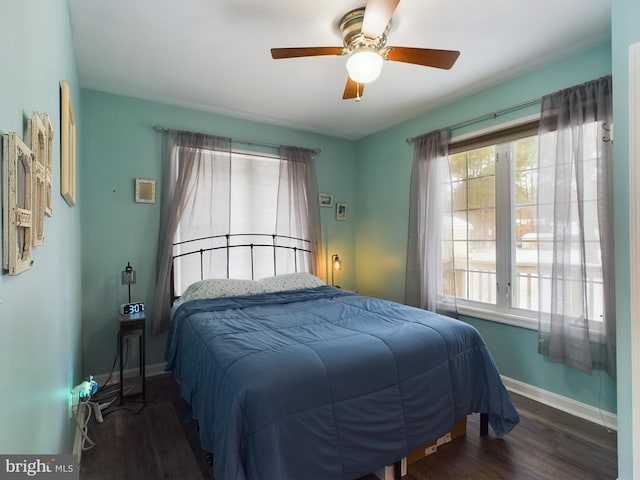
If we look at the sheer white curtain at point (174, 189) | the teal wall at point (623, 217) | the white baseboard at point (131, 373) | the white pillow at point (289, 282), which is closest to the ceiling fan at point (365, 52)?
the teal wall at point (623, 217)

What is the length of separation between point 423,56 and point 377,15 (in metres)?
0.47

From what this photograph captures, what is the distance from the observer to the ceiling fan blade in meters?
1.56

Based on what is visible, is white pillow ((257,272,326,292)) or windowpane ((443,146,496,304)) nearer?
windowpane ((443,146,496,304))

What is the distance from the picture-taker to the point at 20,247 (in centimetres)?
70

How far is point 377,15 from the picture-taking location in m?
1.64

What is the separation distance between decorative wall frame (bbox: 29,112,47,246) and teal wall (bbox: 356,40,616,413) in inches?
128

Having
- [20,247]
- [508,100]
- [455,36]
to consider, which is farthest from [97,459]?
[508,100]

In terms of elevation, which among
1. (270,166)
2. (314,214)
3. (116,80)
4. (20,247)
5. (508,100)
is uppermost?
(116,80)

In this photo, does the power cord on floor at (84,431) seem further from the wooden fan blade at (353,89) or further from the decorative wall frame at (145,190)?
the wooden fan blade at (353,89)

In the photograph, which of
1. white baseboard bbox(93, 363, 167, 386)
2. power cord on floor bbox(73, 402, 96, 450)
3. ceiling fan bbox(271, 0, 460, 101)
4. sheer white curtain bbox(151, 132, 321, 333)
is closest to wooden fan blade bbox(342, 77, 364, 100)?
ceiling fan bbox(271, 0, 460, 101)

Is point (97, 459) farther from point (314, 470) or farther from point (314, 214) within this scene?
point (314, 214)

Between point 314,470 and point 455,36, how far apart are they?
9.19 feet

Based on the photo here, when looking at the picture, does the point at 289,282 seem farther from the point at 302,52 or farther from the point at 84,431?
the point at 302,52

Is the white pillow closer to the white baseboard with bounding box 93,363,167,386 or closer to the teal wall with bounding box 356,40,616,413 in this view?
the teal wall with bounding box 356,40,616,413
